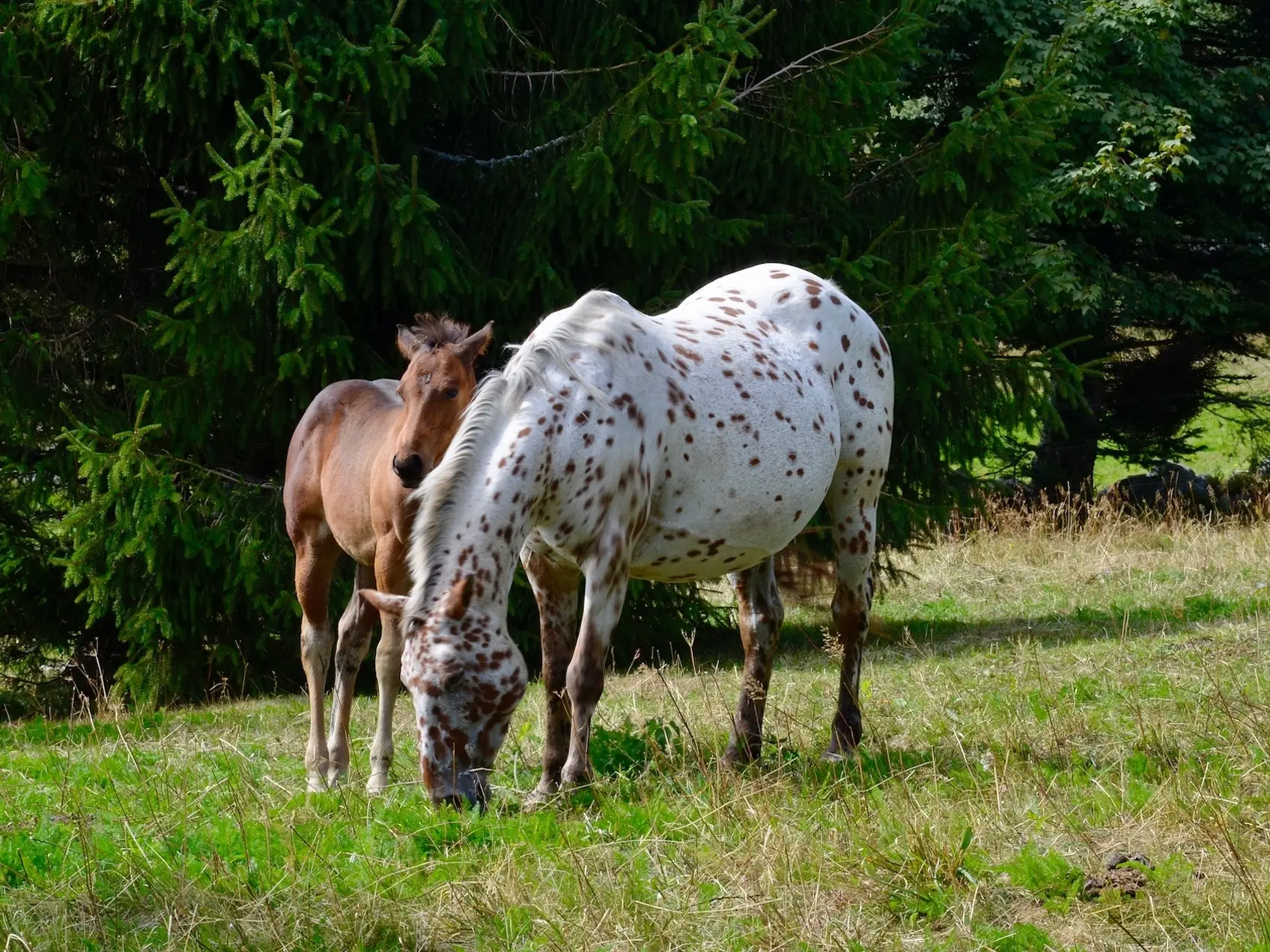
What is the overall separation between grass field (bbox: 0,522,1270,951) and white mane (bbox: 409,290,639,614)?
89 centimetres

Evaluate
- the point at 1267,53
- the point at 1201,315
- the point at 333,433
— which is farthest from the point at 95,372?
the point at 1267,53

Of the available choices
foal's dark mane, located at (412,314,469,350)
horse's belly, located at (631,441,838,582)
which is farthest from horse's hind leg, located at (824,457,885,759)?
foal's dark mane, located at (412,314,469,350)

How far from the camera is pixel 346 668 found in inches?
240

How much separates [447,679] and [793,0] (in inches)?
298

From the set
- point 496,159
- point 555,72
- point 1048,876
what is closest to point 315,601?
point 1048,876

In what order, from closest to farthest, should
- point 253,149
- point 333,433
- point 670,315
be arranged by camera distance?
point 670,315 → point 333,433 → point 253,149

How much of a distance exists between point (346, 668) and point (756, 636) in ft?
6.08

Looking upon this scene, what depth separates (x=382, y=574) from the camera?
18.6 feet

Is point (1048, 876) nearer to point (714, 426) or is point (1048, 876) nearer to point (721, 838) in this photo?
point (721, 838)

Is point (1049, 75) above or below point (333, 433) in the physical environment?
above

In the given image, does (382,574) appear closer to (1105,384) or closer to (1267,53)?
(1105,384)

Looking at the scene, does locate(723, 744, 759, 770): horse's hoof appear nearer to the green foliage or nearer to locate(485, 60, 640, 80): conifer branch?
the green foliage

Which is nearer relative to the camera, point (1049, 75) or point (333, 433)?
point (333, 433)

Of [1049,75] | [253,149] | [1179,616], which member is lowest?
[1179,616]
